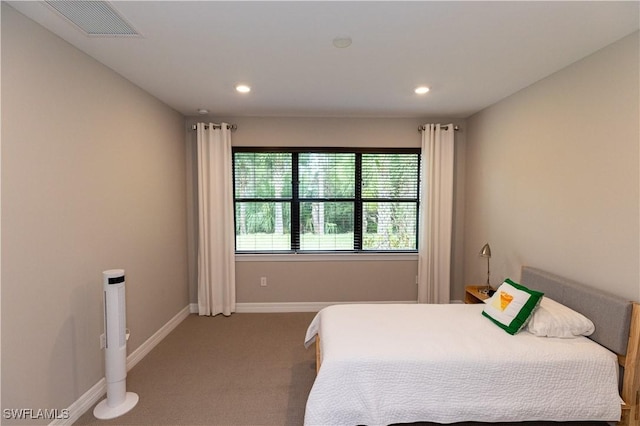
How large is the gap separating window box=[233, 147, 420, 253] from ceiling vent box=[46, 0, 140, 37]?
2.06 metres

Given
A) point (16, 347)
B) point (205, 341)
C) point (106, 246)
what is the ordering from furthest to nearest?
1. point (205, 341)
2. point (106, 246)
3. point (16, 347)

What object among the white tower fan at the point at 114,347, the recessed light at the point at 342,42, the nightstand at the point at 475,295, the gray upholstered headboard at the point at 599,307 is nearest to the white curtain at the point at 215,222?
the white tower fan at the point at 114,347

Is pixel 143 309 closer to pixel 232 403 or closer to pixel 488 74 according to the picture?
pixel 232 403

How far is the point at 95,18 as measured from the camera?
1701 mm

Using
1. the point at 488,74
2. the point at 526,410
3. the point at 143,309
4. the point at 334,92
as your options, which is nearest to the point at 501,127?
the point at 488,74

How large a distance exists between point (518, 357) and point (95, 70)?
11.7 ft

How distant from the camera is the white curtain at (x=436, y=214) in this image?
3820 mm

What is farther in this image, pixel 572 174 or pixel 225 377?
pixel 225 377

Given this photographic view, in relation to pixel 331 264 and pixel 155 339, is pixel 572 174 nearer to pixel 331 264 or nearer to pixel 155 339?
pixel 331 264

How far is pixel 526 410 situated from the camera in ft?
5.86

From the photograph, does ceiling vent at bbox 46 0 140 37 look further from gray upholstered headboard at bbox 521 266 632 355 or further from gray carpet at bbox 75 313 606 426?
gray upholstered headboard at bbox 521 266 632 355

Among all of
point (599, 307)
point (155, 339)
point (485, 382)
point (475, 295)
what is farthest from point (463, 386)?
point (155, 339)

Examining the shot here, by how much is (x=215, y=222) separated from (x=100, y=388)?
1.97 m

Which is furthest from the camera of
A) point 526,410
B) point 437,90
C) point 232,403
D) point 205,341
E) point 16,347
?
point 205,341
